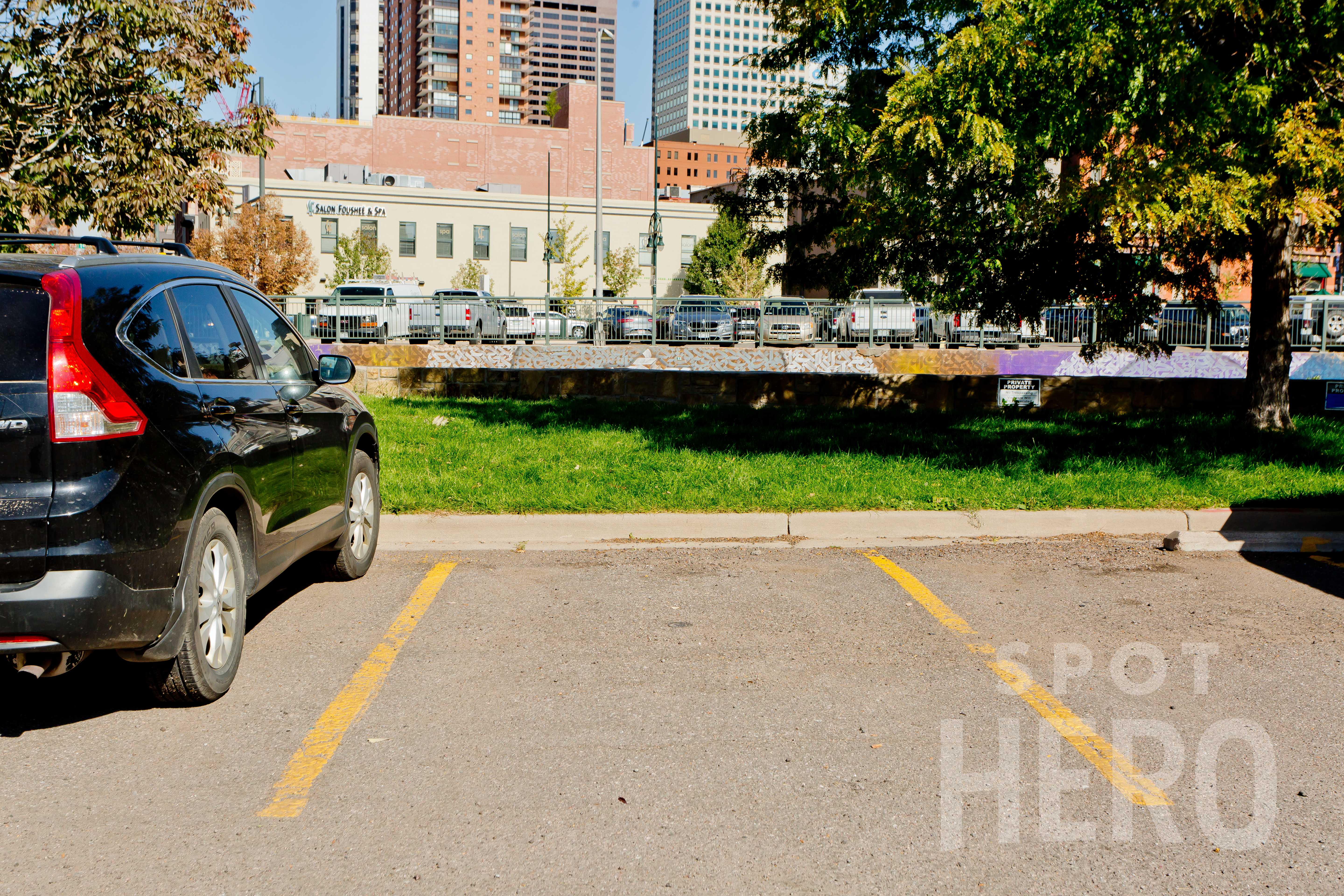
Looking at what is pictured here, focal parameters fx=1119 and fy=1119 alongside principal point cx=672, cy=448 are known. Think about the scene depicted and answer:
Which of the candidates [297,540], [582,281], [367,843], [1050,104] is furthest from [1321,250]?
[582,281]

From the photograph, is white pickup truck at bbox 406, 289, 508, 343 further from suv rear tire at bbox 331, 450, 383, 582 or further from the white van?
suv rear tire at bbox 331, 450, 383, 582

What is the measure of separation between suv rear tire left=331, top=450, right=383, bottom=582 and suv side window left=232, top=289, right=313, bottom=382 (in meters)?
0.67

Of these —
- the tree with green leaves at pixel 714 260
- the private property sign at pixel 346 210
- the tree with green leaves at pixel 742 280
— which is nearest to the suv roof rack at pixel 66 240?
the private property sign at pixel 346 210

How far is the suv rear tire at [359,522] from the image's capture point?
654cm

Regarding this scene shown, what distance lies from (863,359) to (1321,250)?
946 centimetres

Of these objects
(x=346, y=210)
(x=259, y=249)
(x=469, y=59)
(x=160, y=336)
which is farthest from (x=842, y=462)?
(x=469, y=59)

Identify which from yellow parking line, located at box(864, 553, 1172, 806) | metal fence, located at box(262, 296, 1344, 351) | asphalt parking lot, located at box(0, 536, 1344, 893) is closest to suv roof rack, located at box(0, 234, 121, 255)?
asphalt parking lot, located at box(0, 536, 1344, 893)

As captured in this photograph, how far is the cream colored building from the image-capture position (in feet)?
205

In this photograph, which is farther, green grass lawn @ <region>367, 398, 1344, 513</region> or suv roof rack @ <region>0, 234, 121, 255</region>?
green grass lawn @ <region>367, 398, 1344, 513</region>

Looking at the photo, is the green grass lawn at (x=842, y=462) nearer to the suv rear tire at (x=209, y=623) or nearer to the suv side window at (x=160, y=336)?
the suv rear tire at (x=209, y=623)

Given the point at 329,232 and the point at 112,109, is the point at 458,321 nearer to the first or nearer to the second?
the point at 112,109

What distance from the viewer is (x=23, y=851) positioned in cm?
324

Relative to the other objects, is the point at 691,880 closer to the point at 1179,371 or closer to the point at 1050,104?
the point at 1050,104

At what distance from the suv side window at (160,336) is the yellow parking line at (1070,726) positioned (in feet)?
12.1
